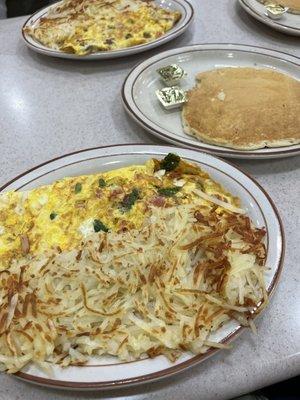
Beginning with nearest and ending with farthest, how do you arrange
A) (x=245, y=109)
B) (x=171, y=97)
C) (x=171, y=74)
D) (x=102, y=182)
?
(x=102, y=182)
(x=245, y=109)
(x=171, y=97)
(x=171, y=74)

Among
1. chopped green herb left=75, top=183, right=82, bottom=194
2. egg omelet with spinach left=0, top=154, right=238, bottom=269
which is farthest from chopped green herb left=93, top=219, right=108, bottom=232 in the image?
chopped green herb left=75, top=183, right=82, bottom=194

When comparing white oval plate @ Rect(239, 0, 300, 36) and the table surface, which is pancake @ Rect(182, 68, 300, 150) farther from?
white oval plate @ Rect(239, 0, 300, 36)

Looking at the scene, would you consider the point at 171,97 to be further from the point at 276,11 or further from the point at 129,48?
the point at 276,11

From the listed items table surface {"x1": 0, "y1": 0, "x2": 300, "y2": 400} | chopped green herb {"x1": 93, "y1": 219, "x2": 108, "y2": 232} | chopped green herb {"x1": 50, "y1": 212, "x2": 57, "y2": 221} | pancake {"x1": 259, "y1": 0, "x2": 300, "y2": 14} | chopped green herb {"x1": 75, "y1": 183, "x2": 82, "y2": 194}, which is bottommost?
table surface {"x1": 0, "y1": 0, "x2": 300, "y2": 400}

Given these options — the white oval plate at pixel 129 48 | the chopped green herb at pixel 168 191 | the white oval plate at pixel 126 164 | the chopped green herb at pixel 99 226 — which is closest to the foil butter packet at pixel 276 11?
the white oval plate at pixel 129 48

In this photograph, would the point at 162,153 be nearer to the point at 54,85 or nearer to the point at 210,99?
the point at 210,99

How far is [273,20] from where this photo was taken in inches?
75.3

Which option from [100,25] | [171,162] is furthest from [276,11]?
[171,162]

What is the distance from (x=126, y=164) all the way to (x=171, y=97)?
1.27 ft

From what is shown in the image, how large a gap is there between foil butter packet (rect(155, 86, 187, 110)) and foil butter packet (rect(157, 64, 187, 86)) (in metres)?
0.07

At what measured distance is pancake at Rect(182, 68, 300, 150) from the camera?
1.31m

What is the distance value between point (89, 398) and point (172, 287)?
9.5 inches

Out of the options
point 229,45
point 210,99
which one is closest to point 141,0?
point 229,45

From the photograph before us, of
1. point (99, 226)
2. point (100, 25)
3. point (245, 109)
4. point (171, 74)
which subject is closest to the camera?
point (99, 226)
